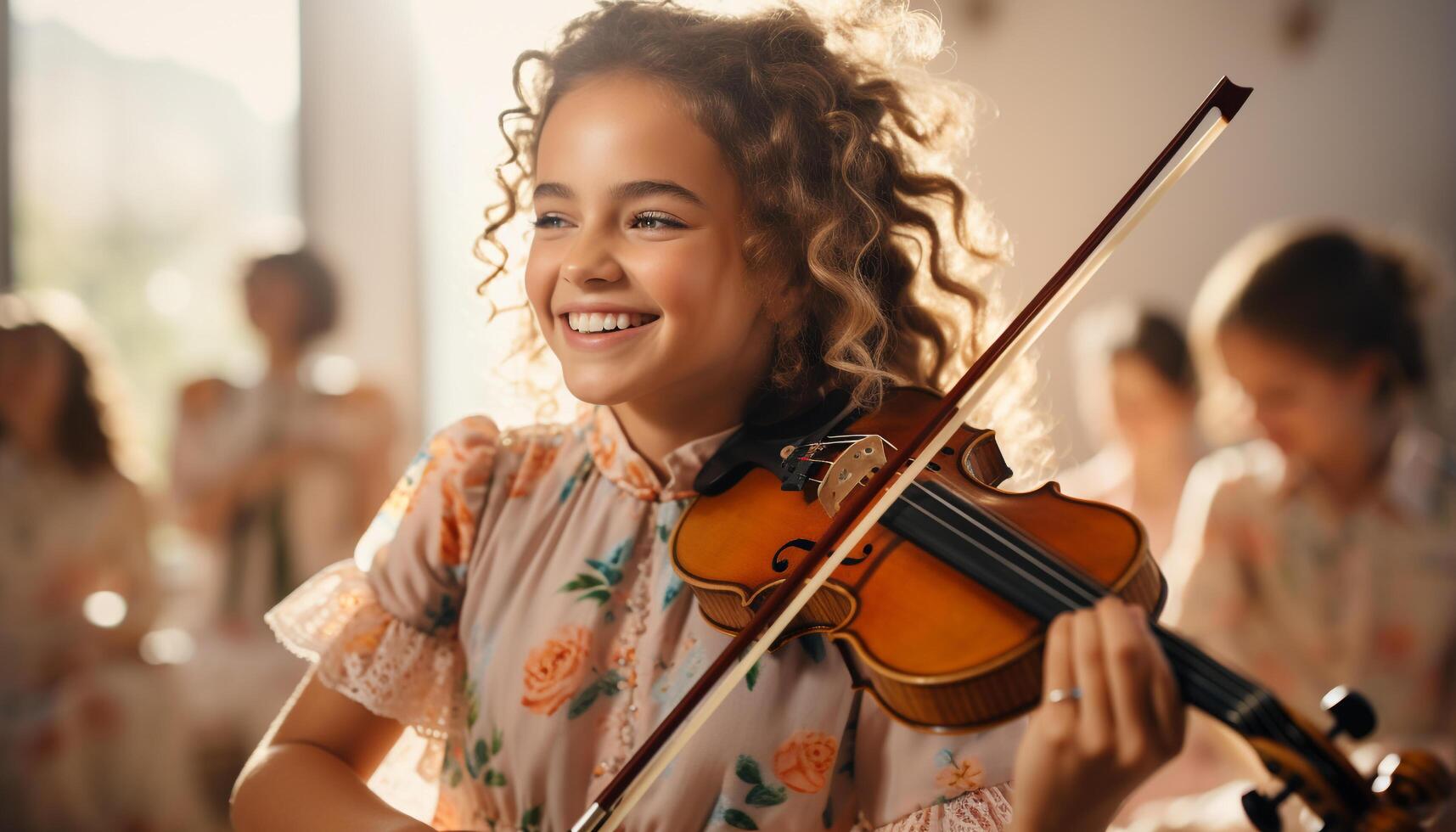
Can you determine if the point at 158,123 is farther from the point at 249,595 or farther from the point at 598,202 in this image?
the point at 598,202

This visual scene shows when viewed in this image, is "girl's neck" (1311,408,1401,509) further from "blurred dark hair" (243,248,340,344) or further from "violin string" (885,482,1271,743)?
"blurred dark hair" (243,248,340,344)

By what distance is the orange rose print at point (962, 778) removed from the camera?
720 mm

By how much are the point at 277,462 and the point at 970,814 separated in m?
2.27

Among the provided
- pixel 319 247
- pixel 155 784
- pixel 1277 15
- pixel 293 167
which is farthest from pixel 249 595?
pixel 1277 15

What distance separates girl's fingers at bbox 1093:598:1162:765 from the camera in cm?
56

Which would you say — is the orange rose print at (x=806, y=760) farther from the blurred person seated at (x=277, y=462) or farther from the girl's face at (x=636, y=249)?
the blurred person seated at (x=277, y=462)

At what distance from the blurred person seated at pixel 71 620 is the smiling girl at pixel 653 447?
1556mm

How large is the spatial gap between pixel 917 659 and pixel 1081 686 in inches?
3.3

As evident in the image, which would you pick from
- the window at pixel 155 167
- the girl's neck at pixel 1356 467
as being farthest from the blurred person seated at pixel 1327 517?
the window at pixel 155 167

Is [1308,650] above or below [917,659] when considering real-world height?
below

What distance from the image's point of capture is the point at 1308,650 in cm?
186

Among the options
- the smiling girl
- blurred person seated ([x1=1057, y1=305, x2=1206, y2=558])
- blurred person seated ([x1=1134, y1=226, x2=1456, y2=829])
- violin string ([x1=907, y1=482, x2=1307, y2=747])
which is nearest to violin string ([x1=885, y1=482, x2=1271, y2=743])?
violin string ([x1=907, y1=482, x2=1307, y2=747])

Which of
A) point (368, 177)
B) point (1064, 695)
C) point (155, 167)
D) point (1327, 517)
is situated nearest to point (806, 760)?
point (1064, 695)

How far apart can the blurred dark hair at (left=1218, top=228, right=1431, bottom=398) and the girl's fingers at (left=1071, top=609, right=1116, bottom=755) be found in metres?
1.55
